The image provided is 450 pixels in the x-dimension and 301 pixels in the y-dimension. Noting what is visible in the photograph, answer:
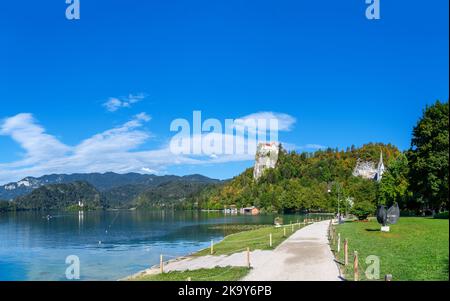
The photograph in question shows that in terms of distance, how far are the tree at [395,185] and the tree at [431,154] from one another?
64.0 feet

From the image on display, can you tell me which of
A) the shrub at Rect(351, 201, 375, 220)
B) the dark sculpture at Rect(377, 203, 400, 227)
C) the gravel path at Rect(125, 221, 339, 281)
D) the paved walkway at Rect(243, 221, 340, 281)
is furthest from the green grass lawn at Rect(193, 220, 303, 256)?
the shrub at Rect(351, 201, 375, 220)

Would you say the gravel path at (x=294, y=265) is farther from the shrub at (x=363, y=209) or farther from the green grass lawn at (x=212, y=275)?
the shrub at (x=363, y=209)

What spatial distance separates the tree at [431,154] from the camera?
7000cm

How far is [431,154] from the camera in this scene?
7194 centimetres

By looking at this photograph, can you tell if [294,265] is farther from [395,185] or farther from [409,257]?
[395,185]

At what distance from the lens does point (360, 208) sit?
82.7m

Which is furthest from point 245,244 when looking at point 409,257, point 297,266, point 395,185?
point 395,185

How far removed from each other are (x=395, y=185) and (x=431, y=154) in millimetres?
33604

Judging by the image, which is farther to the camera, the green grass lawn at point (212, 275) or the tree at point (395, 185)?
the tree at point (395, 185)

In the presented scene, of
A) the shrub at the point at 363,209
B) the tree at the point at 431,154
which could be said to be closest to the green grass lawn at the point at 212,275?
the tree at the point at 431,154

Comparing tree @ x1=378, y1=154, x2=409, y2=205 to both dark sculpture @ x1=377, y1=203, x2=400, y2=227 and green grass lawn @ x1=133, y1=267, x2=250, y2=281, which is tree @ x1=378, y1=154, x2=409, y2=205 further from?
green grass lawn @ x1=133, y1=267, x2=250, y2=281
